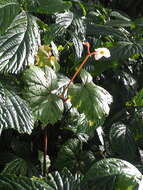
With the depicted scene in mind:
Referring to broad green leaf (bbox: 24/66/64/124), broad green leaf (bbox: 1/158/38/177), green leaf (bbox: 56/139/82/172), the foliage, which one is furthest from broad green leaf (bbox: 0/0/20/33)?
green leaf (bbox: 56/139/82/172)

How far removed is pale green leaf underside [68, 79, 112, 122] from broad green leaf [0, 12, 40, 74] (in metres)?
0.14

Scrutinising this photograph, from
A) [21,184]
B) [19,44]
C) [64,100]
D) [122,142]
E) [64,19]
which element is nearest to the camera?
[21,184]

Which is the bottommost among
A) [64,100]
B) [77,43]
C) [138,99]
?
[138,99]

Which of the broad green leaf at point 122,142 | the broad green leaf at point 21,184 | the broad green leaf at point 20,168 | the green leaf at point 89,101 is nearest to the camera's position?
the broad green leaf at point 21,184

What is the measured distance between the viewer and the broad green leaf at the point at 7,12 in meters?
0.89

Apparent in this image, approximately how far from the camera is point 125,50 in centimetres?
123

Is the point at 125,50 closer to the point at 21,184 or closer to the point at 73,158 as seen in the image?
the point at 73,158

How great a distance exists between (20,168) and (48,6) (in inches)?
20.9

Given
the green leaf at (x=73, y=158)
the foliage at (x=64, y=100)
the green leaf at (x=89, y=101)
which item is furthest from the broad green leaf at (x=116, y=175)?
the green leaf at (x=73, y=158)

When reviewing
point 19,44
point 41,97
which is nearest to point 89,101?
point 41,97

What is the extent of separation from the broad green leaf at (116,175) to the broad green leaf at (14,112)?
0.63ft

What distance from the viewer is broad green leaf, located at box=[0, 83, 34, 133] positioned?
0.92 meters

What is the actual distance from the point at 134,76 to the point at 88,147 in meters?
0.39

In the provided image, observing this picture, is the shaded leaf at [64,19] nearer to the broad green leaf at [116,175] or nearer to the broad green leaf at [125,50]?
the broad green leaf at [125,50]
